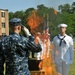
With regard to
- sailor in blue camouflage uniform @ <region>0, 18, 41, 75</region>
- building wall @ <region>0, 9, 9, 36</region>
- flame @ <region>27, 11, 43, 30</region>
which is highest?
building wall @ <region>0, 9, 9, 36</region>

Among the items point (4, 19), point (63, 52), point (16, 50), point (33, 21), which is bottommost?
point (16, 50)

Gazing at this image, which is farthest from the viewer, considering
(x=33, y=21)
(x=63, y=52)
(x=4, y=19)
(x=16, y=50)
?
(x=4, y=19)

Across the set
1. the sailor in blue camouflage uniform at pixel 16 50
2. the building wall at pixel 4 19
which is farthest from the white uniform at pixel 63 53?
the building wall at pixel 4 19

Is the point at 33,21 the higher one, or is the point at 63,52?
the point at 33,21

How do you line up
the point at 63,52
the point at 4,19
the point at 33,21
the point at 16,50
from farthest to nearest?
the point at 4,19
the point at 33,21
the point at 63,52
the point at 16,50

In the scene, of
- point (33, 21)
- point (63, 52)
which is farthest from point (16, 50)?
point (33, 21)

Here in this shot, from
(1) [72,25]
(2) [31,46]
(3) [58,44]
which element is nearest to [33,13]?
(3) [58,44]

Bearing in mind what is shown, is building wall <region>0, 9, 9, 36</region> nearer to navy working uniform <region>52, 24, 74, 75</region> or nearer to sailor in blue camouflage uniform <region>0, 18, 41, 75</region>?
navy working uniform <region>52, 24, 74, 75</region>

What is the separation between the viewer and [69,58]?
10.1 meters

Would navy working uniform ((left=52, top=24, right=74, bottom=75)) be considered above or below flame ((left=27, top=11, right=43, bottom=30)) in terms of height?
below

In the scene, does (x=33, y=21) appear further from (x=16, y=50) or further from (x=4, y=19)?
(x=4, y=19)

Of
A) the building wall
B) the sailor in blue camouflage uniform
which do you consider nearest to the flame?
the sailor in blue camouflage uniform

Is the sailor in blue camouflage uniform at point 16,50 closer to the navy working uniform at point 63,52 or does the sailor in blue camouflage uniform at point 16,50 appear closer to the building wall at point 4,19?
the navy working uniform at point 63,52

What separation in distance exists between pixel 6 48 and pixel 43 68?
3842 mm
